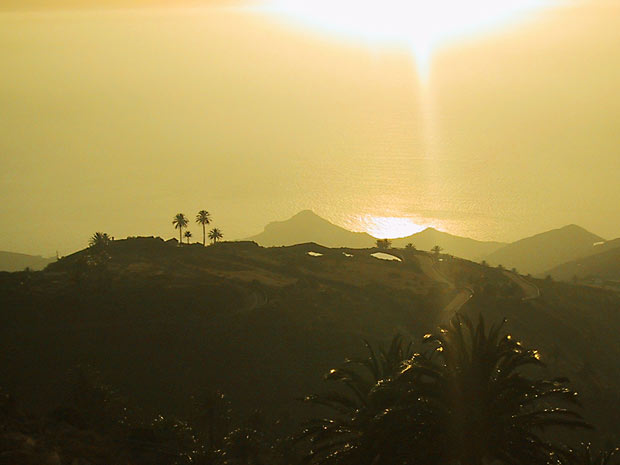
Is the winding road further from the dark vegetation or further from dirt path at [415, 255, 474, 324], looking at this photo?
the dark vegetation

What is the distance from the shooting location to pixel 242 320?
86.2 m

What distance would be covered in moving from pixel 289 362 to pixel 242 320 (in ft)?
33.8

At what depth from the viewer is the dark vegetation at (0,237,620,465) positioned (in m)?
25.8

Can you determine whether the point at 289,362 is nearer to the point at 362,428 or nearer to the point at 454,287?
the point at 454,287

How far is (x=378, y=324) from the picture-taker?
301 ft

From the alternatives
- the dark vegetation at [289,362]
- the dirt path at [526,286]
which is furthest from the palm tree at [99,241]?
the dirt path at [526,286]

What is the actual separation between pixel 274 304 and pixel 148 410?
31.7m

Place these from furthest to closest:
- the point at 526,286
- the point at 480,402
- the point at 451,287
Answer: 1. the point at 526,286
2. the point at 451,287
3. the point at 480,402

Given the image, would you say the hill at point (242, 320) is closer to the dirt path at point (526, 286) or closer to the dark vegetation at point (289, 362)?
the dark vegetation at point (289, 362)

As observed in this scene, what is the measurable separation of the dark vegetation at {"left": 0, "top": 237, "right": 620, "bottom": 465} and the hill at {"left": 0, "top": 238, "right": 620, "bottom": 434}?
0.28 m

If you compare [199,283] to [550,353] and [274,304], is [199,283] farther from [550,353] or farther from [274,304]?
[550,353]

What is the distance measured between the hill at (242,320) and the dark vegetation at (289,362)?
0.93ft

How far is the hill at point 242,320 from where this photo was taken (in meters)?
70.5

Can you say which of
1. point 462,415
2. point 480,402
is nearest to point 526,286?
point 480,402
